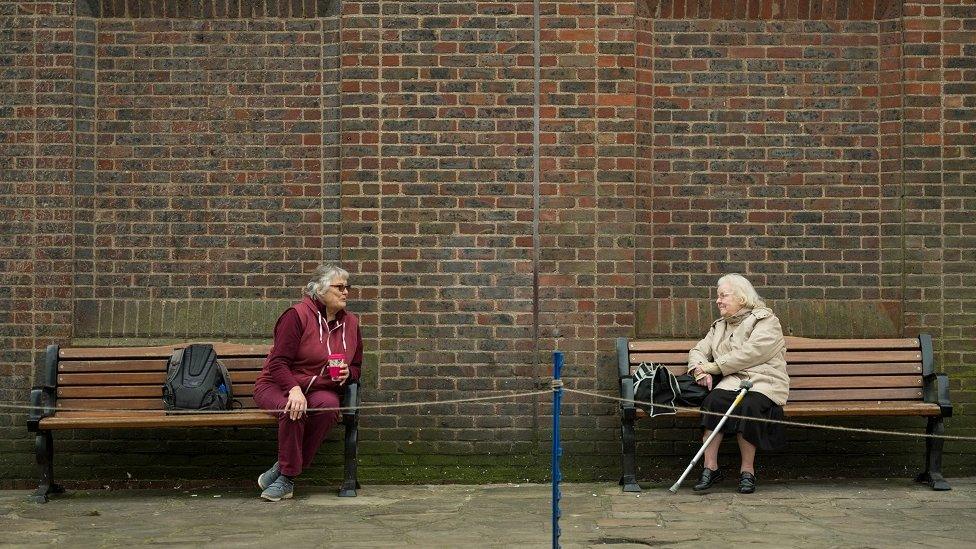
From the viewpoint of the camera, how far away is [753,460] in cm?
793

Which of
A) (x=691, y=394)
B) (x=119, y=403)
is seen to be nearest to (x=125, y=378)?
(x=119, y=403)

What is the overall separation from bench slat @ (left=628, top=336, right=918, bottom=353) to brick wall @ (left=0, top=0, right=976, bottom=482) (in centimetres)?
24

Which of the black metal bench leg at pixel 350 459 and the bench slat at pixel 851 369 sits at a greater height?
the bench slat at pixel 851 369

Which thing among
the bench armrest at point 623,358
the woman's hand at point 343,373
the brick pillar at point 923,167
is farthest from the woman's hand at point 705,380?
the woman's hand at point 343,373

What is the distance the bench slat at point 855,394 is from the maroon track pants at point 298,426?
299 centimetres

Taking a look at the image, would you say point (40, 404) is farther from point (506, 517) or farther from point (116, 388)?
point (506, 517)

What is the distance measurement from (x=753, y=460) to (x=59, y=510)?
14.0ft

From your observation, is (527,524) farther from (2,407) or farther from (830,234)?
(2,407)

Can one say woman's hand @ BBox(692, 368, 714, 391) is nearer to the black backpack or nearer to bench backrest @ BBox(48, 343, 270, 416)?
bench backrest @ BBox(48, 343, 270, 416)

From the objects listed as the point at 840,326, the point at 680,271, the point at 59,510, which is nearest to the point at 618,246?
the point at 680,271

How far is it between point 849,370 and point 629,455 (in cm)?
156

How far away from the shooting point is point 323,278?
7.75 m

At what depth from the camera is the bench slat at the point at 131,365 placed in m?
8.04

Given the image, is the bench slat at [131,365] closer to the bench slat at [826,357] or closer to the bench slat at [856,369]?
the bench slat at [826,357]
